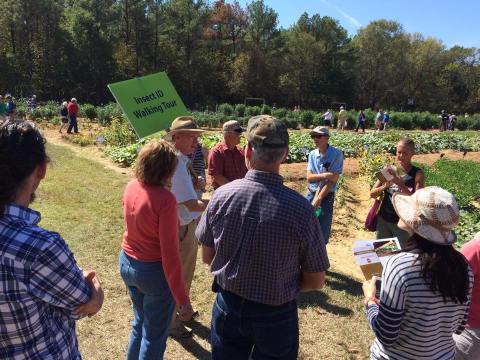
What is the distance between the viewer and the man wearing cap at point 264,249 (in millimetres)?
2164

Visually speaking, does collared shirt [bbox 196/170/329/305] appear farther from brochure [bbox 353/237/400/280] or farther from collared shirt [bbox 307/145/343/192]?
collared shirt [bbox 307/145/343/192]

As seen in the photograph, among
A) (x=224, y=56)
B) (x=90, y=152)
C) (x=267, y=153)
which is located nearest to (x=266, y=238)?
(x=267, y=153)

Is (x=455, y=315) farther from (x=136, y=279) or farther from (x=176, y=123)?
(x=176, y=123)

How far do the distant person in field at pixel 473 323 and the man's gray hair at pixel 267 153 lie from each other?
4.49ft

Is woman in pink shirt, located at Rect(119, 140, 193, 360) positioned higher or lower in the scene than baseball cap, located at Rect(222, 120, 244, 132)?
lower

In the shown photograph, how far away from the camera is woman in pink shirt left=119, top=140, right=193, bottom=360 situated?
2.75 meters

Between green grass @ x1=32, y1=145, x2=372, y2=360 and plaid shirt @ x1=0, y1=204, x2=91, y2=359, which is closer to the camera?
plaid shirt @ x1=0, y1=204, x2=91, y2=359

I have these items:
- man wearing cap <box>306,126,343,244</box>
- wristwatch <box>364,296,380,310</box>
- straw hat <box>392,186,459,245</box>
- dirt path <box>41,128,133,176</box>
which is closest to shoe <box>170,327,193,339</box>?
man wearing cap <box>306,126,343,244</box>

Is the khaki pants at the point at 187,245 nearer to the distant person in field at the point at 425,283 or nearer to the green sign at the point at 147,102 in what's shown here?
the green sign at the point at 147,102

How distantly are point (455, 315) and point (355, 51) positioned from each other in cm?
6588

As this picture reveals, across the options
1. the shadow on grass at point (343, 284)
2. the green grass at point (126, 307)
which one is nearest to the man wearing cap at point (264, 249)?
the green grass at point (126, 307)

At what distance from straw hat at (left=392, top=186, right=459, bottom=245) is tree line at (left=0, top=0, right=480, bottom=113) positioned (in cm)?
4908

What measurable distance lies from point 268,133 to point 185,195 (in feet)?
4.86

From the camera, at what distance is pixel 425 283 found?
2.00 meters
